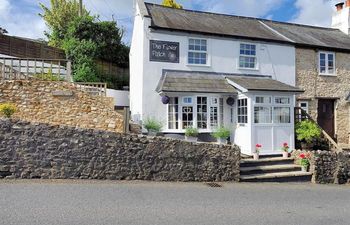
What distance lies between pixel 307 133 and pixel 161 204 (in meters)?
9.36

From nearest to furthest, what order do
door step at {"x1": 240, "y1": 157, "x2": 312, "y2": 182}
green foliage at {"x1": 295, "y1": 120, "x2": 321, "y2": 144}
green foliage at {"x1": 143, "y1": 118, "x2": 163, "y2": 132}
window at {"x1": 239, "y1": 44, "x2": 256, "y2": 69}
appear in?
door step at {"x1": 240, "y1": 157, "x2": 312, "y2": 182}, green foliage at {"x1": 143, "y1": 118, "x2": 163, "y2": 132}, green foliage at {"x1": 295, "y1": 120, "x2": 321, "y2": 144}, window at {"x1": 239, "y1": 44, "x2": 256, "y2": 69}

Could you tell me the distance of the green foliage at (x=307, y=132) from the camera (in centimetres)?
1391

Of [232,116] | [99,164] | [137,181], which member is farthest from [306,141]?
[99,164]

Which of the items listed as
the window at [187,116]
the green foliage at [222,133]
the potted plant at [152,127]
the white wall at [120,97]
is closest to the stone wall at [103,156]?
the green foliage at [222,133]

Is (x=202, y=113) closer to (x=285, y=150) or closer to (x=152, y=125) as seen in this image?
(x=152, y=125)

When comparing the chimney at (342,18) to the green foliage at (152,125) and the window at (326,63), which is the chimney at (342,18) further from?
the green foliage at (152,125)

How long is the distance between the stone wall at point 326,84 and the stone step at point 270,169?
5664 mm

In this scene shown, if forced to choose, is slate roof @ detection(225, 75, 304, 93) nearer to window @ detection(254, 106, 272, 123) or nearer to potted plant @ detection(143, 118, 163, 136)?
window @ detection(254, 106, 272, 123)

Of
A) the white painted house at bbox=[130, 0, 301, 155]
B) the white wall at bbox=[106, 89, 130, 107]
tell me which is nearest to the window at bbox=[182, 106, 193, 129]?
the white painted house at bbox=[130, 0, 301, 155]

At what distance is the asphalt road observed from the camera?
6133 mm

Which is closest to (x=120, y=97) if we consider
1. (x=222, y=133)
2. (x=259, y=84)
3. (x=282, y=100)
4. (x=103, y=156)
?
(x=222, y=133)

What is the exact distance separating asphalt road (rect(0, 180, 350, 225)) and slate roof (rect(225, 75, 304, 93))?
4951 mm

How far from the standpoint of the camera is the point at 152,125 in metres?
13.0

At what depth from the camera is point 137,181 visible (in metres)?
9.69
